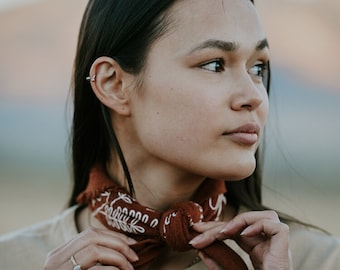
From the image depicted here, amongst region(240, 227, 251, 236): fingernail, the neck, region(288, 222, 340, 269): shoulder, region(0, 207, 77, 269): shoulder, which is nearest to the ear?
the neck

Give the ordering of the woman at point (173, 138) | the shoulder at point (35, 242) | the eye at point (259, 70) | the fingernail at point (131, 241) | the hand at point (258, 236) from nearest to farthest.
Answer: the hand at point (258, 236) < the woman at point (173, 138) < the fingernail at point (131, 241) < the eye at point (259, 70) < the shoulder at point (35, 242)

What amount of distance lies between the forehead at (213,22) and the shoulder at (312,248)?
2.29ft

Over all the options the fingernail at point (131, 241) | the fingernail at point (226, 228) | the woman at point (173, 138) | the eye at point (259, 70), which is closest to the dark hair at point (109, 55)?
the woman at point (173, 138)

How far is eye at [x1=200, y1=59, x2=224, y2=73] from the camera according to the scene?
8.93ft

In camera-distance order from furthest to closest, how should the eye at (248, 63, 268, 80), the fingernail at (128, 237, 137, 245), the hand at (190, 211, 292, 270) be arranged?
1. the eye at (248, 63, 268, 80)
2. the fingernail at (128, 237, 137, 245)
3. the hand at (190, 211, 292, 270)

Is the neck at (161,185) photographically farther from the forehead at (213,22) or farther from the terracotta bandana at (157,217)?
the forehead at (213,22)

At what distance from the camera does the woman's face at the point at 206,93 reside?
2.67m

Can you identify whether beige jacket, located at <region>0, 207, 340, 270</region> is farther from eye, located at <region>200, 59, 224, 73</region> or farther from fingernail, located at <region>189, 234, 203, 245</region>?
eye, located at <region>200, 59, 224, 73</region>

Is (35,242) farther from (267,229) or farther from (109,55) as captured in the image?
(267,229)

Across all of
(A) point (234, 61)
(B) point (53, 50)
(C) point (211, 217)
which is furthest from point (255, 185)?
(B) point (53, 50)

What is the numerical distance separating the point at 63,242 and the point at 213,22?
3.17 feet

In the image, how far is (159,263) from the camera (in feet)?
9.47

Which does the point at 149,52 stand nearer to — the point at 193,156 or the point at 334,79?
the point at 193,156

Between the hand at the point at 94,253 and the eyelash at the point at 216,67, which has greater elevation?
the eyelash at the point at 216,67
